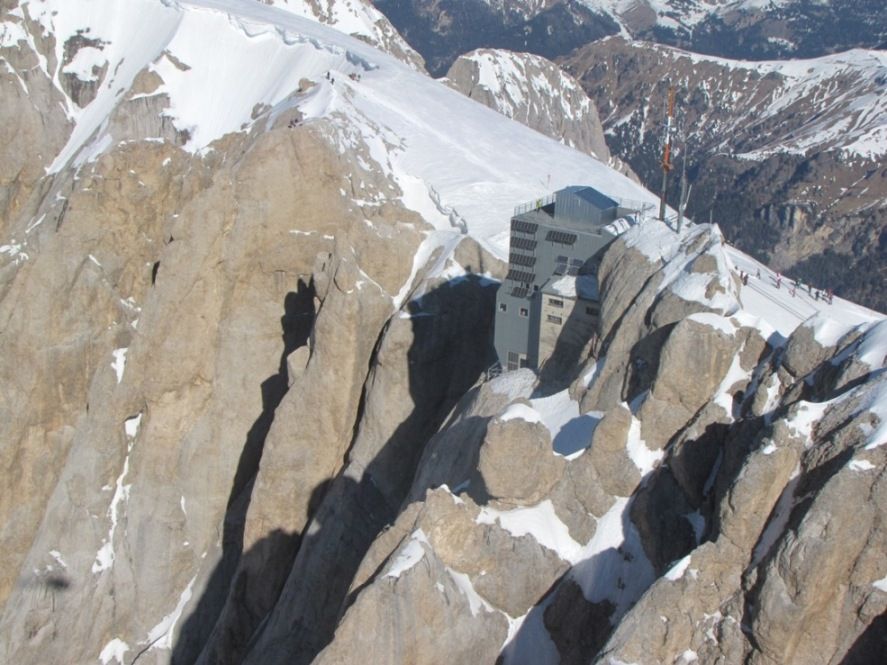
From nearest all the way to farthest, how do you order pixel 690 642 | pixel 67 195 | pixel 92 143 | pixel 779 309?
pixel 690 642, pixel 779 309, pixel 67 195, pixel 92 143

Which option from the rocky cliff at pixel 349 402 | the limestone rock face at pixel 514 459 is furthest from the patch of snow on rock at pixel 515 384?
the limestone rock face at pixel 514 459

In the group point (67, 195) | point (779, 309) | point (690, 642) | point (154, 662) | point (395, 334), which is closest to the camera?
point (690, 642)

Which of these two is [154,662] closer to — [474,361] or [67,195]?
[474,361]

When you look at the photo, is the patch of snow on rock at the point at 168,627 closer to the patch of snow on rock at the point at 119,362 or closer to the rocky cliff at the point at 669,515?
the patch of snow on rock at the point at 119,362

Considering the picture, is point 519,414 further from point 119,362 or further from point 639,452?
point 119,362

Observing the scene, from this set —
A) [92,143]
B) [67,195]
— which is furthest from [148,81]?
[67,195]

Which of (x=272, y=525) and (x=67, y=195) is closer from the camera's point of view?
(x=272, y=525)

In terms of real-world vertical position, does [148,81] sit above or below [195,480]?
above
